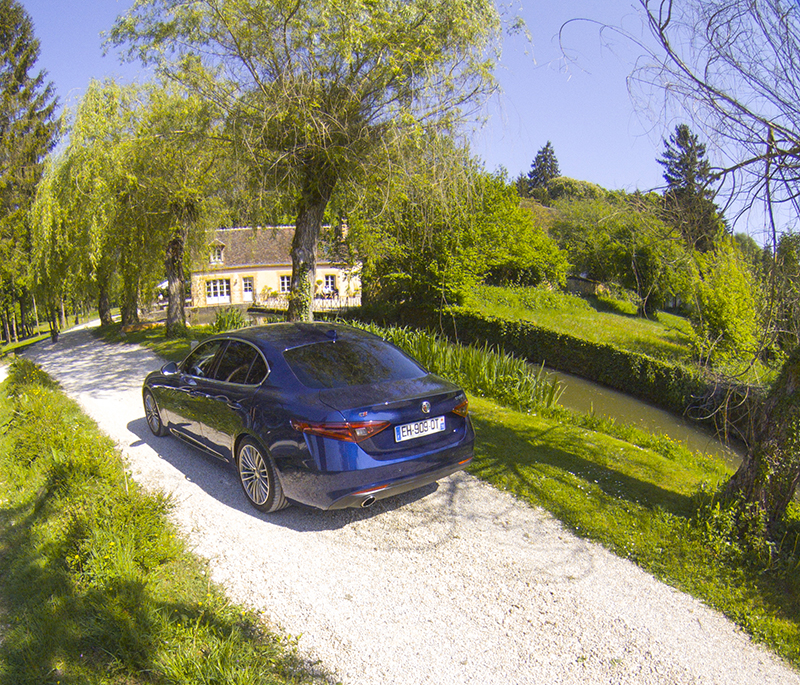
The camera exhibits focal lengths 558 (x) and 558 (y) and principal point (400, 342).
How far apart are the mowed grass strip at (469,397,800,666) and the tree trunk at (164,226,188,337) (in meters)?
13.8

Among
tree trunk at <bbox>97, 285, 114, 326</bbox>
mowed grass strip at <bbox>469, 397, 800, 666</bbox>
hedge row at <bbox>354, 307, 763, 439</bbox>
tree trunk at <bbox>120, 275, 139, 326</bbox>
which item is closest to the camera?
mowed grass strip at <bbox>469, 397, 800, 666</bbox>

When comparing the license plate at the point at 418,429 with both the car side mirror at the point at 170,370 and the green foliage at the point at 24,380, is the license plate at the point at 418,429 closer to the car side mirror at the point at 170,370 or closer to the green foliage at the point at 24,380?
the car side mirror at the point at 170,370

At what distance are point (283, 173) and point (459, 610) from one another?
9.81 meters

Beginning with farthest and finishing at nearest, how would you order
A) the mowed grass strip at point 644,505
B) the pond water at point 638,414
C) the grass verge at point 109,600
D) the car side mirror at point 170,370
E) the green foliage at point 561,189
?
1. the green foliage at point 561,189
2. the pond water at point 638,414
3. the car side mirror at point 170,370
4. the mowed grass strip at point 644,505
5. the grass verge at point 109,600

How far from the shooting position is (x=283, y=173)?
11.5 m

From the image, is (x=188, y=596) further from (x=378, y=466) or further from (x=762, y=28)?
(x=762, y=28)

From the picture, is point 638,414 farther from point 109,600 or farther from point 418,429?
point 109,600

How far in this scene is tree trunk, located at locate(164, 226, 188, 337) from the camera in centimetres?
1852

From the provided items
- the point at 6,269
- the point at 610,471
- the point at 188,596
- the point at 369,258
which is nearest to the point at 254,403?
the point at 188,596

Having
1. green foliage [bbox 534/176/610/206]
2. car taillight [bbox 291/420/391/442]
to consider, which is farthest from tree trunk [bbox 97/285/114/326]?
green foliage [bbox 534/176/610/206]

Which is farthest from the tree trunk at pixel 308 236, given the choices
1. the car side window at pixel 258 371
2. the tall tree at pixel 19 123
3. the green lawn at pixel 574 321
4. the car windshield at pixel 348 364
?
the tall tree at pixel 19 123

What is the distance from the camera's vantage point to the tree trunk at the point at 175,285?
60.7 ft

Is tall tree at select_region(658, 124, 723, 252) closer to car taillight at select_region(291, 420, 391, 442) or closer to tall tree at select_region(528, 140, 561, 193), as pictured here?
car taillight at select_region(291, 420, 391, 442)

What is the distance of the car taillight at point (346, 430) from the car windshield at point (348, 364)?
18.5 inches
